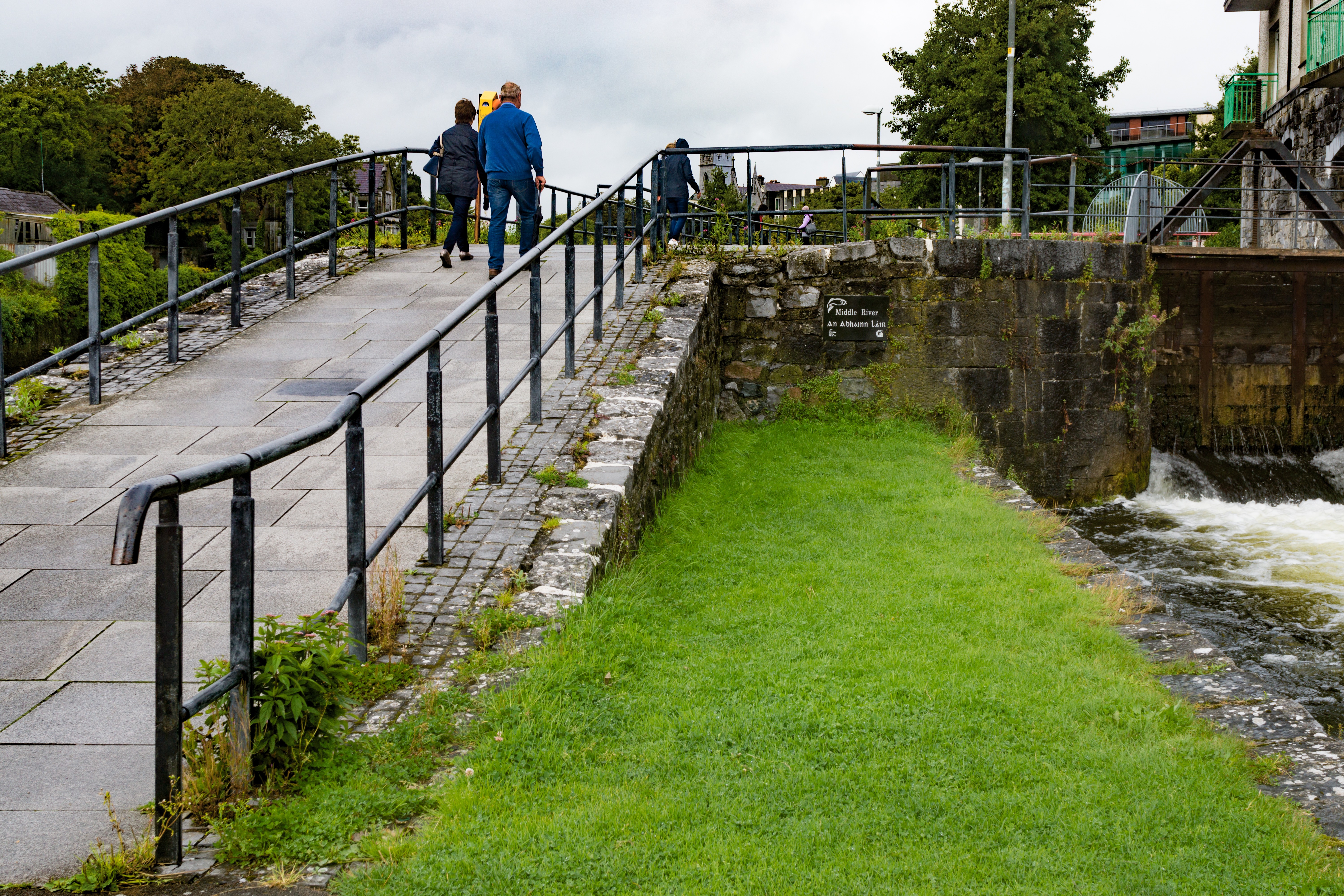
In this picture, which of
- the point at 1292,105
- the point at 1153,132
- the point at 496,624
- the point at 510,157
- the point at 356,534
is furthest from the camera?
the point at 1153,132

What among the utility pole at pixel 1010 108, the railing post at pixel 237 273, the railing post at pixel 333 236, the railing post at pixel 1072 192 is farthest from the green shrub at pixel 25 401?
the utility pole at pixel 1010 108

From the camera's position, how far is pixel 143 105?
54.1 meters

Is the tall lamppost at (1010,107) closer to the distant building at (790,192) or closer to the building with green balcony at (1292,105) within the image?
the building with green balcony at (1292,105)

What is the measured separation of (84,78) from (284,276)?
55012 mm

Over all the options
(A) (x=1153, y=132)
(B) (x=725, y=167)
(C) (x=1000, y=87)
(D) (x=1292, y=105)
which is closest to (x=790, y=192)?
(A) (x=1153, y=132)

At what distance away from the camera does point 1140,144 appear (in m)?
96.7

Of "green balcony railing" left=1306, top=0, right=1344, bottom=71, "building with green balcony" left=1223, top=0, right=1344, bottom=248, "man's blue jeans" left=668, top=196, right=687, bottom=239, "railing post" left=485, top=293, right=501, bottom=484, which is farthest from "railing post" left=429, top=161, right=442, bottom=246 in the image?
"green balcony railing" left=1306, top=0, right=1344, bottom=71

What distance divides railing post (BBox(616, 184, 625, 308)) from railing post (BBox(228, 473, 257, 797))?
6356mm

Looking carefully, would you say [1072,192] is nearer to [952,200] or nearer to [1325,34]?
[952,200]

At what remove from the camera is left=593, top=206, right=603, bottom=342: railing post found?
26.2 feet

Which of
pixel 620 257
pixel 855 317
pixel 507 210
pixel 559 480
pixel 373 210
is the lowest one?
pixel 559 480

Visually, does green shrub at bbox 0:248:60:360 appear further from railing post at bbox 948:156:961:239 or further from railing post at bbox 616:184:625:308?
railing post at bbox 948:156:961:239

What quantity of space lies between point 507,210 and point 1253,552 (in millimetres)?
7285

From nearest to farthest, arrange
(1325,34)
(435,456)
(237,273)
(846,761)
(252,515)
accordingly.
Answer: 1. (252,515)
2. (846,761)
3. (435,456)
4. (237,273)
5. (1325,34)
